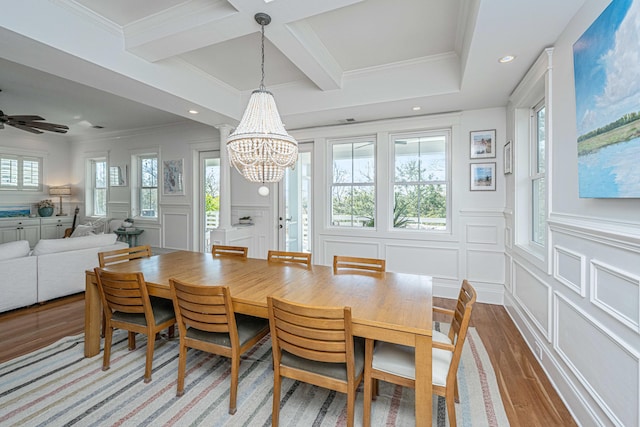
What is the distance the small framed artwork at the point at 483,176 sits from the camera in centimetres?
355

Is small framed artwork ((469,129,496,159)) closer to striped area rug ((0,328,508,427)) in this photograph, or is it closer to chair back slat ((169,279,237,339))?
striped area rug ((0,328,508,427))

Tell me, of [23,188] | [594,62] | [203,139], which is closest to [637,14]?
[594,62]

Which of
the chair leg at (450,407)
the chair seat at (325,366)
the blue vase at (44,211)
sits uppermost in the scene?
the blue vase at (44,211)

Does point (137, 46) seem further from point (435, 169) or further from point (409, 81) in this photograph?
point (435, 169)

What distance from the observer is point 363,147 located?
4.30 meters

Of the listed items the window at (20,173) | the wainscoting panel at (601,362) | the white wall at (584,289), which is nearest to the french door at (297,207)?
the white wall at (584,289)

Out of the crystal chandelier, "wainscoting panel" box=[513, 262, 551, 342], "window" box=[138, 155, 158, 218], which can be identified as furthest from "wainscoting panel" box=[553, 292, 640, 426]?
"window" box=[138, 155, 158, 218]

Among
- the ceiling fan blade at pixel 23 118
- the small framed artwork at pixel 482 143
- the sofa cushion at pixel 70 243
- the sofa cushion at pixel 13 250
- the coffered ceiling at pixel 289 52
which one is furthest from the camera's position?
the ceiling fan blade at pixel 23 118

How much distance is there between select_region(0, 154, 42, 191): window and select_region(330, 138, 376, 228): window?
6.95 meters

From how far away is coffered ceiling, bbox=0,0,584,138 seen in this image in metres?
2.01

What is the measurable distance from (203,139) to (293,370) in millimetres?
4848

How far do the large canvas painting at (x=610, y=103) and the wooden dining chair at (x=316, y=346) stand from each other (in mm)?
1411

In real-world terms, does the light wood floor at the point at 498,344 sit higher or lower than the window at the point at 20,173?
lower

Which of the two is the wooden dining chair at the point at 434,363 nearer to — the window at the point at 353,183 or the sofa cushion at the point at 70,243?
the window at the point at 353,183
